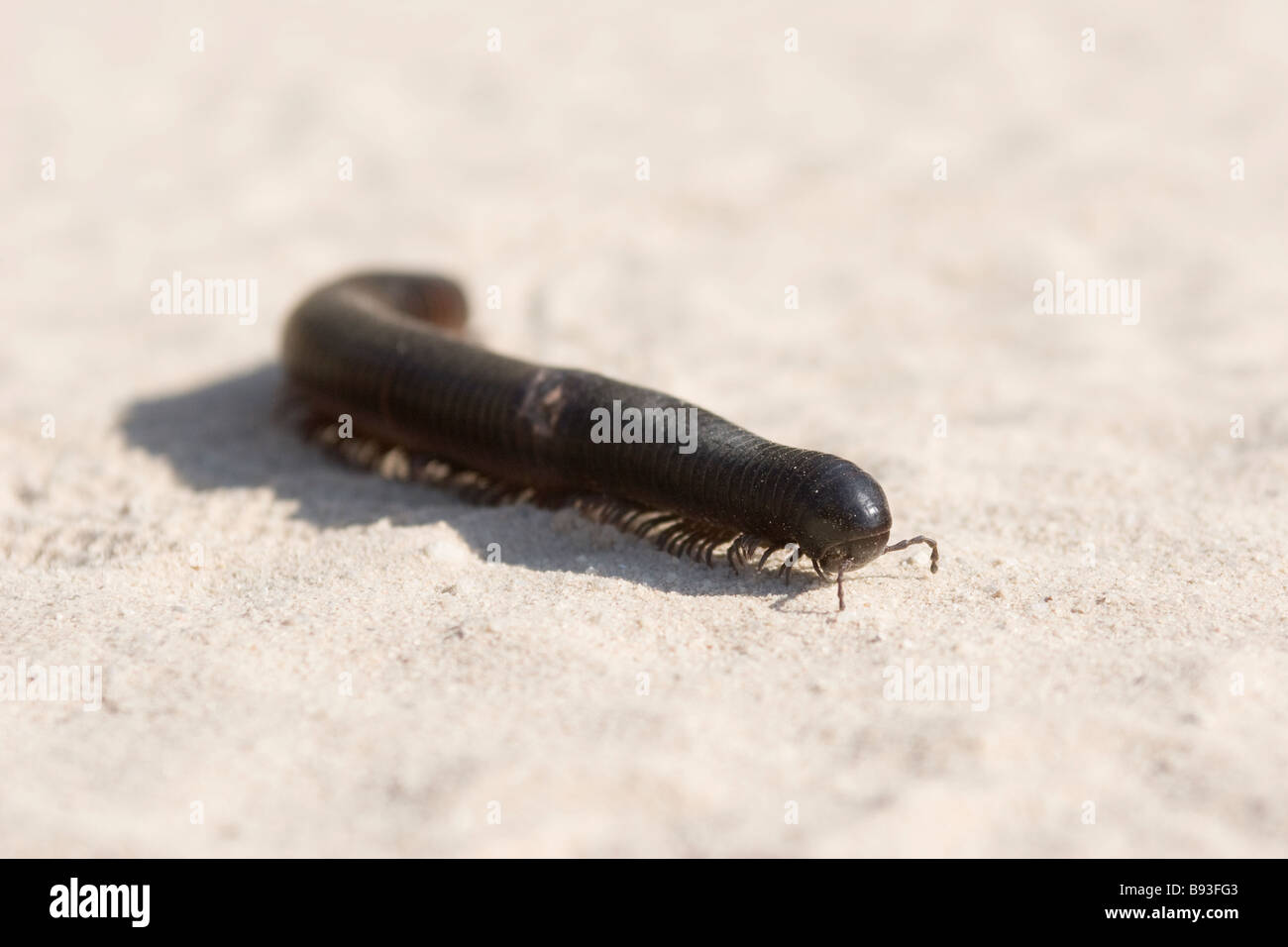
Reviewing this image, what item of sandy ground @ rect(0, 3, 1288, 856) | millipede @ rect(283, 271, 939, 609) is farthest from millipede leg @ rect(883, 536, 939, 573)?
sandy ground @ rect(0, 3, 1288, 856)

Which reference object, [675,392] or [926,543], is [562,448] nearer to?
[675,392]

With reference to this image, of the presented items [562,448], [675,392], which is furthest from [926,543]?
[675,392]

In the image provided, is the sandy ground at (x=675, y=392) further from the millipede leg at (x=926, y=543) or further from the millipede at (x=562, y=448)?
the millipede at (x=562, y=448)

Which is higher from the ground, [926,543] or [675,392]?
[675,392]

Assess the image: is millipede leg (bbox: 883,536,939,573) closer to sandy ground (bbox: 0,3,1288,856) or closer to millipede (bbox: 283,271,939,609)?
millipede (bbox: 283,271,939,609)

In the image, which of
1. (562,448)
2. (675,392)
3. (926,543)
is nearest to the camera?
(926,543)

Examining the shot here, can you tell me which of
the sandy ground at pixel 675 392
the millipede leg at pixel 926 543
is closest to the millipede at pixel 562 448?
the millipede leg at pixel 926 543
